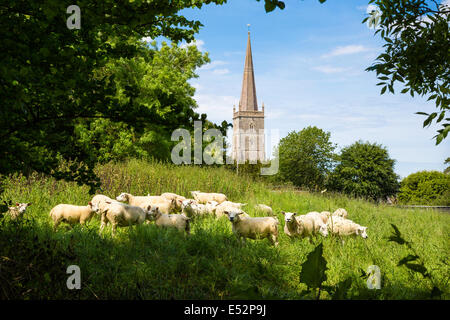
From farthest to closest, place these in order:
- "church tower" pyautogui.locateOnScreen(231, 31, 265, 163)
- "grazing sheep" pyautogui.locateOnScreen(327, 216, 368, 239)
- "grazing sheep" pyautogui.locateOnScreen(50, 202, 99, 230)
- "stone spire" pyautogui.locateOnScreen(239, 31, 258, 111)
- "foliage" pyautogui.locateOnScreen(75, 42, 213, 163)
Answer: "church tower" pyautogui.locateOnScreen(231, 31, 265, 163), "stone spire" pyautogui.locateOnScreen(239, 31, 258, 111), "grazing sheep" pyautogui.locateOnScreen(327, 216, 368, 239), "grazing sheep" pyautogui.locateOnScreen(50, 202, 99, 230), "foliage" pyautogui.locateOnScreen(75, 42, 213, 163)

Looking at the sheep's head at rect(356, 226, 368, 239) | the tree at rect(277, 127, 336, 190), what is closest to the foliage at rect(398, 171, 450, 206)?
the tree at rect(277, 127, 336, 190)

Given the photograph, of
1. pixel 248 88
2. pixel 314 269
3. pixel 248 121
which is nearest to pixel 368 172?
pixel 314 269

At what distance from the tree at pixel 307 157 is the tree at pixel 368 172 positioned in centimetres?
736

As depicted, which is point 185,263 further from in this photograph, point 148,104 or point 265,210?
point 148,104

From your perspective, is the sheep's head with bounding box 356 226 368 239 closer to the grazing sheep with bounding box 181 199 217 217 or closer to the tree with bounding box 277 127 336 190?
the grazing sheep with bounding box 181 199 217 217

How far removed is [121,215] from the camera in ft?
23.1

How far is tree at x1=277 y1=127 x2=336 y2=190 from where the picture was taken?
Answer: 44719 mm

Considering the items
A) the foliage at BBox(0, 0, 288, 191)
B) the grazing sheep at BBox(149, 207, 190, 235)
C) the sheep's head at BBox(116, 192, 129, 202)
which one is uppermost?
the foliage at BBox(0, 0, 288, 191)

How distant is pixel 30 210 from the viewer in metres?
8.91

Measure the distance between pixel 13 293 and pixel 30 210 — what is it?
243 inches

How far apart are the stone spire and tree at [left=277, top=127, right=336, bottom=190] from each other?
140 feet

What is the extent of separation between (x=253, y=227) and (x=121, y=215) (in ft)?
9.61

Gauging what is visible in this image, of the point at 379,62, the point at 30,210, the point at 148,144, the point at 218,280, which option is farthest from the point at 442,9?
the point at 148,144

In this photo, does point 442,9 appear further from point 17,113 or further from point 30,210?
point 30,210
